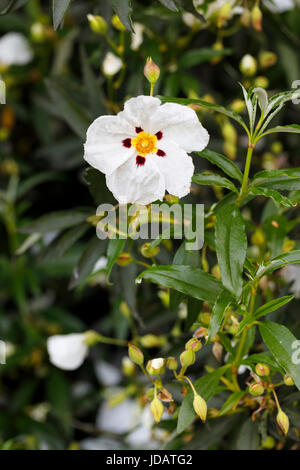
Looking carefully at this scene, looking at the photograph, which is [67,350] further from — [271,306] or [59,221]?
[271,306]

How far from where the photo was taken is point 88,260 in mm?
849

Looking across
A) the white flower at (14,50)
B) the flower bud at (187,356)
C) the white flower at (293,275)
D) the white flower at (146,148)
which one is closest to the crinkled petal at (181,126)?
the white flower at (146,148)

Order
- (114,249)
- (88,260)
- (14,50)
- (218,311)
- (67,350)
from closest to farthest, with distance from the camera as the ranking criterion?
(218,311)
(114,249)
(88,260)
(67,350)
(14,50)

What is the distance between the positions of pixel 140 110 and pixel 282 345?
293 mm

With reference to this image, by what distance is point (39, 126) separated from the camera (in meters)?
1.27

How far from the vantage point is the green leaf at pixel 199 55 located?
3.19 feet

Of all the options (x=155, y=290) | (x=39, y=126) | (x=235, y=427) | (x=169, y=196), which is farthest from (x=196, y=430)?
(x=39, y=126)

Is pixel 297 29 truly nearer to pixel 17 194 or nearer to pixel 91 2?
pixel 91 2

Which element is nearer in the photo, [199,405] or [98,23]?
[199,405]

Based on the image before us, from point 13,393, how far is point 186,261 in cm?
74

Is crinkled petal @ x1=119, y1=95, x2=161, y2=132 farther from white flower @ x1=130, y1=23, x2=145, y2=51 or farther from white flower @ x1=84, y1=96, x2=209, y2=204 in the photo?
white flower @ x1=130, y1=23, x2=145, y2=51

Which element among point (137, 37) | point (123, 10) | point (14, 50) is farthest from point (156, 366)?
point (14, 50)

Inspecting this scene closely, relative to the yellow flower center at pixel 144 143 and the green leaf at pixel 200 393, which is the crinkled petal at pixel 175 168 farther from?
the green leaf at pixel 200 393

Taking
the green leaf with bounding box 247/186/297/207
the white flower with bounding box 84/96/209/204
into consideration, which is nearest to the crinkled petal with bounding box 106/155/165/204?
the white flower with bounding box 84/96/209/204
